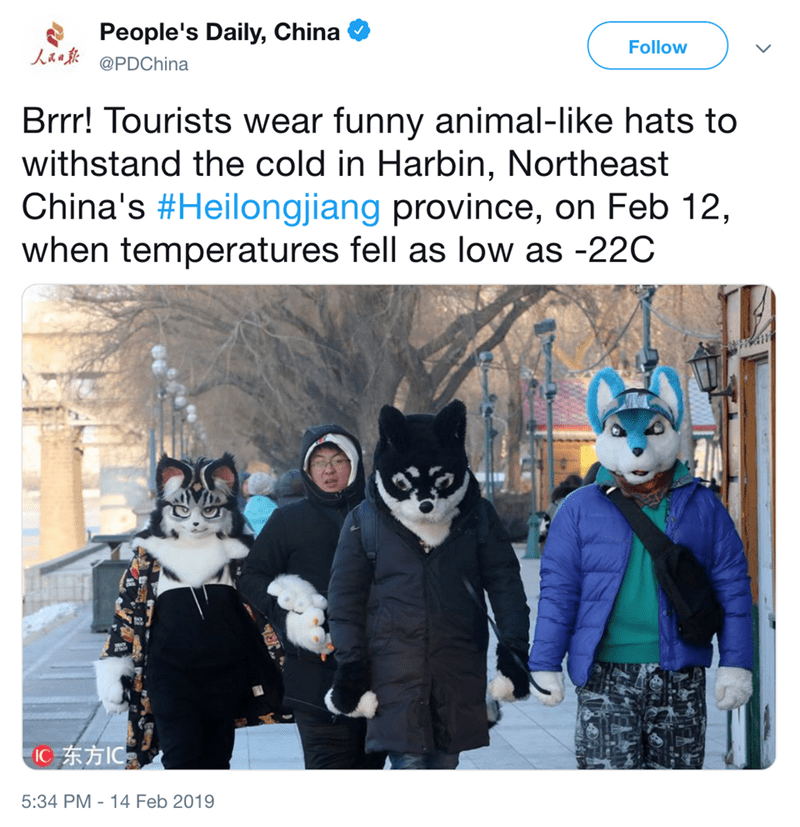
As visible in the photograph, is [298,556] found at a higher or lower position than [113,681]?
higher

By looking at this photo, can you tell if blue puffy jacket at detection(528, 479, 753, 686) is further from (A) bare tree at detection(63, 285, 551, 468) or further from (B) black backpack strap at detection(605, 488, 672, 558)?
(A) bare tree at detection(63, 285, 551, 468)

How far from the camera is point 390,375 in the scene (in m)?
14.7

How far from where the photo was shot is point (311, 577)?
16.2 ft

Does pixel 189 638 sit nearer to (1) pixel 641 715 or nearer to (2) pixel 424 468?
(2) pixel 424 468

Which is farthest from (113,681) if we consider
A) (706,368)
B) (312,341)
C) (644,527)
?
(312,341)

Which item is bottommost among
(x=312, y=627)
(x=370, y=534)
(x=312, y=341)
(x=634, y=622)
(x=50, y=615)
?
(x=50, y=615)

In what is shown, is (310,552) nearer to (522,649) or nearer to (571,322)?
(522,649)

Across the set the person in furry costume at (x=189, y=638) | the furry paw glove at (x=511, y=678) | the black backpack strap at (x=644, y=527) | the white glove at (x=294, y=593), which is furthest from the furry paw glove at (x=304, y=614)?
the black backpack strap at (x=644, y=527)

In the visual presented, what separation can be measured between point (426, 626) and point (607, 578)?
0.63m
